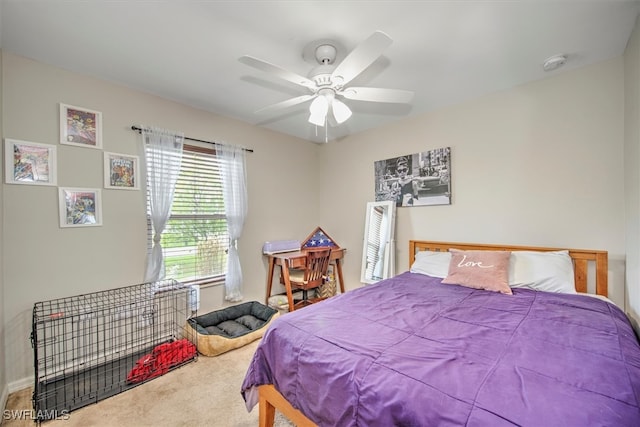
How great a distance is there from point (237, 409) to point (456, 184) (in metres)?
2.89

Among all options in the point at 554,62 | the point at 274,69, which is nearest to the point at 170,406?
the point at 274,69

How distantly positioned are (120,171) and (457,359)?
116 inches

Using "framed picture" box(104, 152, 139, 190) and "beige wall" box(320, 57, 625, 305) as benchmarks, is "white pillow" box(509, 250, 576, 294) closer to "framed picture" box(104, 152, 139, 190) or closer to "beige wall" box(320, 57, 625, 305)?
"beige wall" box(320, 57, 625, 305)

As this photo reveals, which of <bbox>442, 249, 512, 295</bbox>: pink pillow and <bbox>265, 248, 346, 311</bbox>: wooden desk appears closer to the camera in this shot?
<bbox>442, 249, 512, 295</bbox>: pink pillow

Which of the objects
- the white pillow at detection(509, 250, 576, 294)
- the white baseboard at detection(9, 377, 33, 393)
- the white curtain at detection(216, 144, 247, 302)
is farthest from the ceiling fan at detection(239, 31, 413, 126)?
the white baseboard at detection(9, 377, 33, 393)

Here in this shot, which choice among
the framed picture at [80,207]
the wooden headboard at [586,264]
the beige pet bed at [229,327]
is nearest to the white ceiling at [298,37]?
the framed picture at [80,207]

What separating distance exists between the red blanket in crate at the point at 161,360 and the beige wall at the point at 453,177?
26.1 inches

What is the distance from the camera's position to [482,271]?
7.52ft

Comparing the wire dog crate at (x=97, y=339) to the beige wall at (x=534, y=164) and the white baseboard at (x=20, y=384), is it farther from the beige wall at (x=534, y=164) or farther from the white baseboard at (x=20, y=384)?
the beige wall at (x=534, y=164)

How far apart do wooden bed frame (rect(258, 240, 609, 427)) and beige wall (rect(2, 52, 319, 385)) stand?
1.83 metres

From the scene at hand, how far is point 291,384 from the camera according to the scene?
4.45 ft

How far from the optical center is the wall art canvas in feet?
10.1

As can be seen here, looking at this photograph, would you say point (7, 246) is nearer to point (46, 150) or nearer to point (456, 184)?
point (46, 150)

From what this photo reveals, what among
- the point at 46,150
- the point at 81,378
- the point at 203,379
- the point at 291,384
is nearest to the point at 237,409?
the point at 203,379
